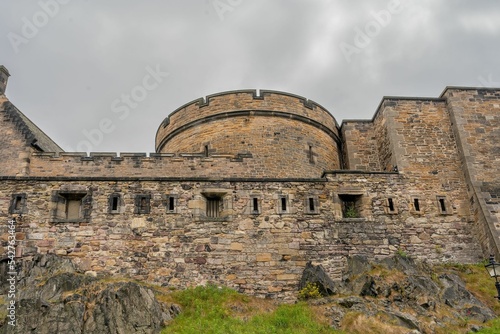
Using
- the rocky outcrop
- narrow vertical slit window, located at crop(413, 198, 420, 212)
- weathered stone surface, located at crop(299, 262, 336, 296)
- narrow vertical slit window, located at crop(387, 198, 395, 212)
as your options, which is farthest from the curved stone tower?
the rocky outcrop

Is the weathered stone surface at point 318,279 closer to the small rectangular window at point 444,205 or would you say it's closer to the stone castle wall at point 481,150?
the small rectangular window at point 444,205

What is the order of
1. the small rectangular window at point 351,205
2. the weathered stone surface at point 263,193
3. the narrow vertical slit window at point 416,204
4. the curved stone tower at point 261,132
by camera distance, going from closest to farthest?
the weathered stone surface at point 263,193 → the small rectangular window at point 351,205 → the narrow vertical slit window at point 416,204 → the curved stone tower at point 261,132

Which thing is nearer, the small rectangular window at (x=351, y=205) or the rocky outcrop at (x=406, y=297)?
the rocky outcrop at (x=406, y=297)

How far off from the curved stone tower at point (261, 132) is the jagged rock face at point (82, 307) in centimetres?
555

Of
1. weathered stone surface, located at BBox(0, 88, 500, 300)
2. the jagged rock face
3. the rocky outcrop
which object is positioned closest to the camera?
the jagged rock face

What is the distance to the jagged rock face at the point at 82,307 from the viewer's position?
10883 millimetres

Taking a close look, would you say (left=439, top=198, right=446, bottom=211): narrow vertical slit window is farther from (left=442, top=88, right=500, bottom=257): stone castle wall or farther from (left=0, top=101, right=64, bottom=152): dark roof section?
(left=0, top=101, right=64, bottom=152): dark roof section

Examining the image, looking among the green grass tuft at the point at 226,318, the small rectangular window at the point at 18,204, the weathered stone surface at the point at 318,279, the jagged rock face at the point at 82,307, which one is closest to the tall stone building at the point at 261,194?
the small rectangular window at the point at 18,204

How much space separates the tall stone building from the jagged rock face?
3.25ft

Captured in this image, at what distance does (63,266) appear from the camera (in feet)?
41.2

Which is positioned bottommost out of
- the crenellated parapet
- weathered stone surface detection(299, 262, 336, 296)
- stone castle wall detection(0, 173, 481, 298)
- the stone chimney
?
weathered stone surface detection(299, 262, 336, 296)

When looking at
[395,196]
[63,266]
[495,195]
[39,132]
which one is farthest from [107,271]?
[495,195]

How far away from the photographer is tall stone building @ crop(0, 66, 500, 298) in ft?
43.3

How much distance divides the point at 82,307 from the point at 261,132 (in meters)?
7.94
